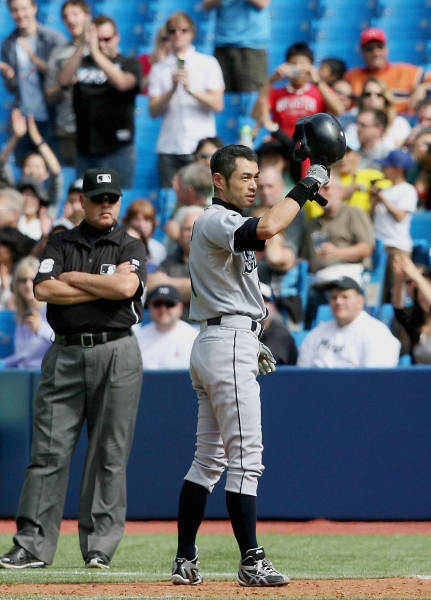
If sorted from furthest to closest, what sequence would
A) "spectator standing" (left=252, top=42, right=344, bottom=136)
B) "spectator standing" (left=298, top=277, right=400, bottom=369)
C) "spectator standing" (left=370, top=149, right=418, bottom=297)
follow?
1. "spectator standing" (left=252, top=42, right=344, bottom=136)
2. "spectator standing" (left=370, top=149, right=418, bottom=297)
3. "spectator standing" (left=298, top=277, right=400, bottom=369)

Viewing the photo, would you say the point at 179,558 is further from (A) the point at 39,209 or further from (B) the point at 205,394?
(A) the point at 39,209

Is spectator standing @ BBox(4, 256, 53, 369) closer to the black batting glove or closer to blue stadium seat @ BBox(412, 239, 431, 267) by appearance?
blue stadium seat @ BBox(412, 239, 431, 267)

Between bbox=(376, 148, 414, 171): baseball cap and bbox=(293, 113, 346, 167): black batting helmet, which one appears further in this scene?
bbox=(376, 148, 414, 171): baseball cap

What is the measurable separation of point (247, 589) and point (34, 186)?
7213 mm

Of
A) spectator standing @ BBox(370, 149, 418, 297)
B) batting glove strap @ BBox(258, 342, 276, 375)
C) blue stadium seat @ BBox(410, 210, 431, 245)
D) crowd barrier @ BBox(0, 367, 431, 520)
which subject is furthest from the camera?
blue stadium seat @ BBox(410, 210, 431, 245)

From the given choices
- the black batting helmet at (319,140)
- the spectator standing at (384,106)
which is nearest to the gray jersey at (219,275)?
the black batting helmet at (319,140)

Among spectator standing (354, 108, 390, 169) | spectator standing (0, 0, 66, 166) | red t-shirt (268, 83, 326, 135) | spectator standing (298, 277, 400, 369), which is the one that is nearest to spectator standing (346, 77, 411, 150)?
spectator standing (354, 108, 390, 169)

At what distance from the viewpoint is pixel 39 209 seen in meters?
11.8

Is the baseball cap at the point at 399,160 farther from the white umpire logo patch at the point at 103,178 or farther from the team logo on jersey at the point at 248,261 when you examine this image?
the team logo on jersey at the point at 248,261

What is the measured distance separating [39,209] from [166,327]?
3.27m

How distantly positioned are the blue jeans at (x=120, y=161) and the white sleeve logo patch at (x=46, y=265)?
18.3 ft

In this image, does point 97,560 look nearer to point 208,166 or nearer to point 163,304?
point 163,304

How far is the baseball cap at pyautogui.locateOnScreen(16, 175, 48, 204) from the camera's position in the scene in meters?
11.7

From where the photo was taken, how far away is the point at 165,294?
895 cm
